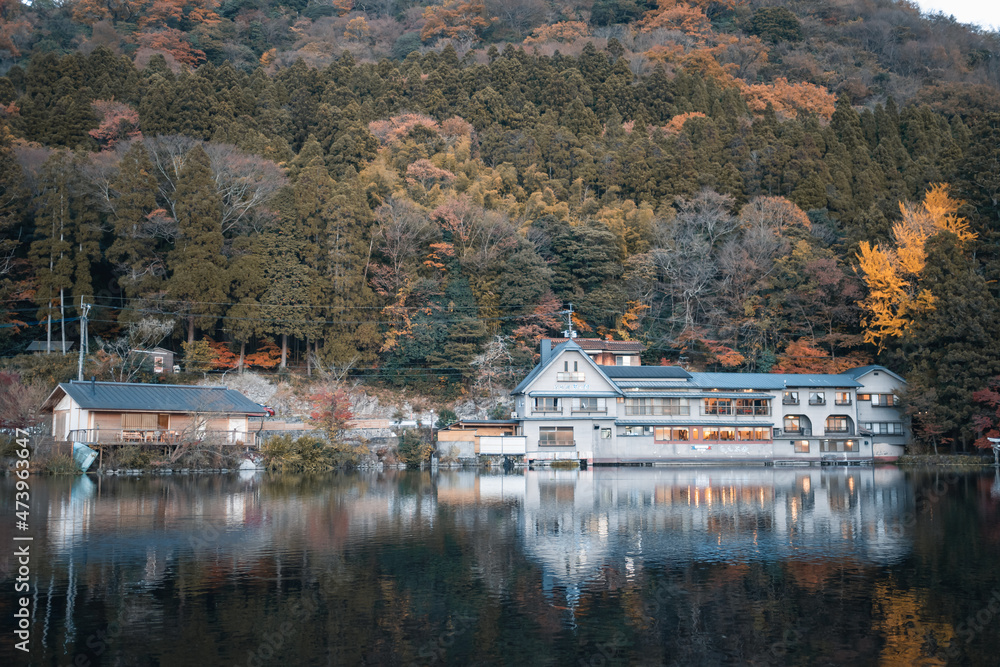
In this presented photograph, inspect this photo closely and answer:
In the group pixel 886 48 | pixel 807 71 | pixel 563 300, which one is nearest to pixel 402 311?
pixel 563 300

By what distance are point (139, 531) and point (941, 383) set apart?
37846 millimetres

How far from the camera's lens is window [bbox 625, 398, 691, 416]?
4288 centimetres

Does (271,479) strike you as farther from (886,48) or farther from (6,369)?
(886,48)

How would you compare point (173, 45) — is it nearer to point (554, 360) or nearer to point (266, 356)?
point (266, 356)

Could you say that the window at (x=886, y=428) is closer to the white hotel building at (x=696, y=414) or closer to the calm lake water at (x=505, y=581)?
the white hotel building at (x=696, y=414)

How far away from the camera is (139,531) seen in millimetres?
17234

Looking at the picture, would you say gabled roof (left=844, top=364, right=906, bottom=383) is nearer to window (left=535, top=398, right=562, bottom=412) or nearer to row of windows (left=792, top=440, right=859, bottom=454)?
row of windows (left=792, top=440, right=859, bottom=454)

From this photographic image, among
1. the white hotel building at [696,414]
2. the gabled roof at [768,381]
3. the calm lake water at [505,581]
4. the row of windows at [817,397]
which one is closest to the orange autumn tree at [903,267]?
the white hotel building at [696,414]

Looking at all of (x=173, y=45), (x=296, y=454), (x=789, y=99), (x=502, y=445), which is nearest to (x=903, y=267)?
(x=502, y=445)

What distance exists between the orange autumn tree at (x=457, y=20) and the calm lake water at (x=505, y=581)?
252ft

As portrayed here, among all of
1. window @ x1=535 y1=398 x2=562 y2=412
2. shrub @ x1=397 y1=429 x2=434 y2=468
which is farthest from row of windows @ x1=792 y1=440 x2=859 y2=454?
shrub @ x1=397 y1=429 x2=434 y2=468

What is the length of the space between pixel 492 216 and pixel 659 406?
16.7m

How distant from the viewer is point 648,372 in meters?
44.3

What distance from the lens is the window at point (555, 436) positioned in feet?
136
